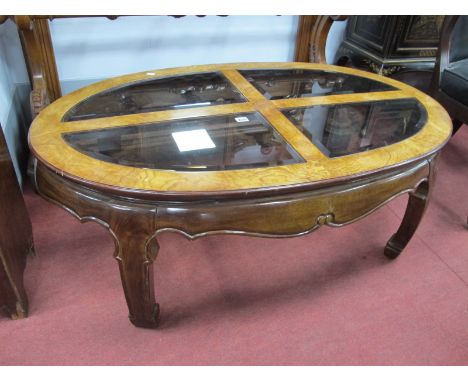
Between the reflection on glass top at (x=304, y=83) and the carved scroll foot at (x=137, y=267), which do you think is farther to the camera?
the reflection on glass top at (x=304, y=83)

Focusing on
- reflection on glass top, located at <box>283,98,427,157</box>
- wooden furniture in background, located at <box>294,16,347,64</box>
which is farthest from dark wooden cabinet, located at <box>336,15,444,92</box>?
reflection on glass top, located at <box>283,98,427,157</box>

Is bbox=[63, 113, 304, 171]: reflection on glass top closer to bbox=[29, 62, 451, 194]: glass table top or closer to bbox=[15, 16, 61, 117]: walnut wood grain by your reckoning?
bbox=[29, 62, 451, 194]: glass table top

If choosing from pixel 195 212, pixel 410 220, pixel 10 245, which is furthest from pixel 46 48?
pixel 410 220

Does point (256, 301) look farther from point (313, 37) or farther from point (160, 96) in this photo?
point (313, 37)

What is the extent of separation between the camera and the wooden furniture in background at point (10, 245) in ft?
2.48

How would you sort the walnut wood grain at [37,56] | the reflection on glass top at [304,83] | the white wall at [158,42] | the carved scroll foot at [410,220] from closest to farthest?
1. the carved scroll foot at [410,220]
2. the reflection on glass top at [304,83]
3. the walnut wood grain at [37,56]
4. the white wall at [158,42]

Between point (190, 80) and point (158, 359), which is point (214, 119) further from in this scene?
point (158, 359)

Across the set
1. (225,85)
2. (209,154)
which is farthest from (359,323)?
(225,85)

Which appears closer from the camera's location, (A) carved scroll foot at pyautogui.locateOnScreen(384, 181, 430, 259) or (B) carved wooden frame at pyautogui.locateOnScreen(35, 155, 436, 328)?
(B) carved wooden frame at pyautogui.locateOnScreen(35, 155, 436, 328)

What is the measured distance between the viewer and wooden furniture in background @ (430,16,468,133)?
1.21 meters

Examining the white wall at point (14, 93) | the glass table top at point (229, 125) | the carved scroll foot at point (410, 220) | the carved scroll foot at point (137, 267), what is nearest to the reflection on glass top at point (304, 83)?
the glass table top at point (229, 125)

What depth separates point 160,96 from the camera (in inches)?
36.3

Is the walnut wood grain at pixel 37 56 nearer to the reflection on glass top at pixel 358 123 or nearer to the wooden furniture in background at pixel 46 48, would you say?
the wooden furniture in background at pixel 46 48

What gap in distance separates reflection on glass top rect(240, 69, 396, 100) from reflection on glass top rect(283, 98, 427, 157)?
86 millimetres
